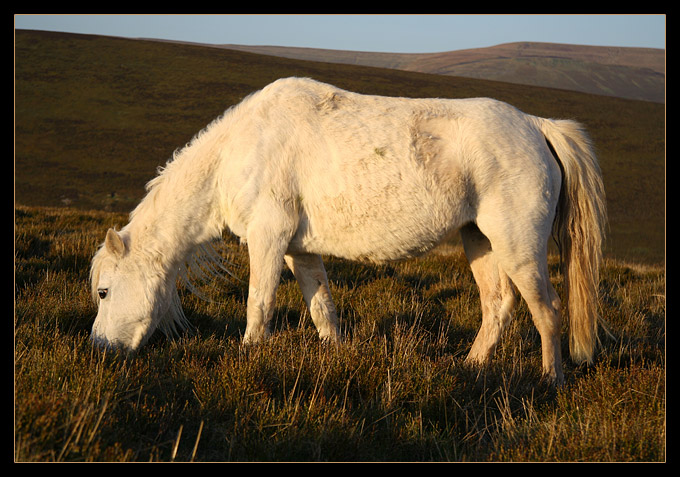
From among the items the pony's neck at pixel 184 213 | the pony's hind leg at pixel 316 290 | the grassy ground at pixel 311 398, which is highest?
the pony's neck at pixel 184 213

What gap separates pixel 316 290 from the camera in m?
4.99

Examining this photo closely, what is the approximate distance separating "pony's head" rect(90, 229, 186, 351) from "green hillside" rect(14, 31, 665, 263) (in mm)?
19071

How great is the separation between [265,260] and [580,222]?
9.24ft

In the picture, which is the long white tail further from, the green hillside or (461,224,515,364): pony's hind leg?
the green hillside

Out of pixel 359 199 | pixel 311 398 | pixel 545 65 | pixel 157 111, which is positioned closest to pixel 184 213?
pixel 359 199

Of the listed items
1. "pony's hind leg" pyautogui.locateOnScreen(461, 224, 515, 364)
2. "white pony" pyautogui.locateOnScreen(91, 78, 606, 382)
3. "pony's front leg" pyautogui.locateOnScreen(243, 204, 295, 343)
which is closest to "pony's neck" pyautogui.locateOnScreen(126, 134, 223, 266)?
"white pony" pyautogui.locateOnScreen(91, 78, 606, 382)

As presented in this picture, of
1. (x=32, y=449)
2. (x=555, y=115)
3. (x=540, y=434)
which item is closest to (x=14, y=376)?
(x=32, y=449)

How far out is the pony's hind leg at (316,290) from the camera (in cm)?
494

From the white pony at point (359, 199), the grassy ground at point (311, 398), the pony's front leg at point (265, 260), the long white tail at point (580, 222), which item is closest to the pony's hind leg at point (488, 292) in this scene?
the white pony at point (359, 199)

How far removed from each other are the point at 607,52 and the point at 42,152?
18921 centimetres

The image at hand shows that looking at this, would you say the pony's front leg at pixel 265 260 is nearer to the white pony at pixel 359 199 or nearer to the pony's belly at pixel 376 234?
the white pony at pixel 359 199

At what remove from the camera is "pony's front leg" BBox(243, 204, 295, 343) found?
14.3 ft

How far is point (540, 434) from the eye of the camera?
119 inches

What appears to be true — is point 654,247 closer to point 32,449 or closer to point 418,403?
point 418,403
